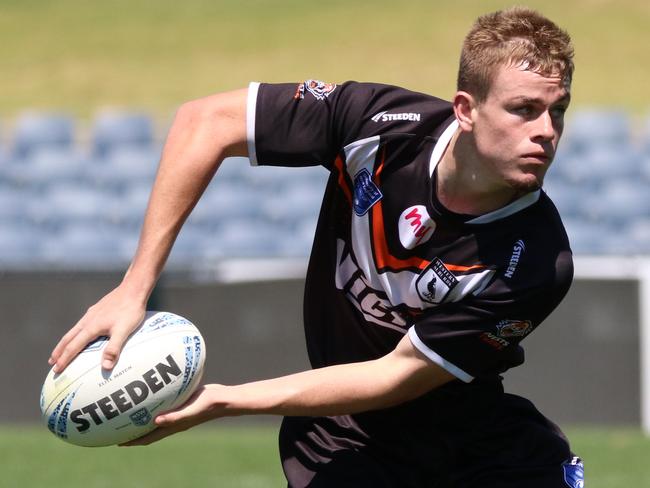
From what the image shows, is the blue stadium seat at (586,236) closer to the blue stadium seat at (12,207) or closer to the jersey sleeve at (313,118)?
the blue stadium seat at (12,207)

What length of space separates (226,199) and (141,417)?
8.53 meters

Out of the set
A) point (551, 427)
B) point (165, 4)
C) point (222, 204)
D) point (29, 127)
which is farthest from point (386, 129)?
point (165, 4)

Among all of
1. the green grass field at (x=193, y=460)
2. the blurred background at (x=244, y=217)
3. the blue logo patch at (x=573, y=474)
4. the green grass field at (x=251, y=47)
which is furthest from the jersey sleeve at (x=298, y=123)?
the green grass field at (x=251, y=47)

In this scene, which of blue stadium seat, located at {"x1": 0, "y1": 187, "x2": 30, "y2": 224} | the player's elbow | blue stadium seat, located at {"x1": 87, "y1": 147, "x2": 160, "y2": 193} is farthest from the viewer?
blue stadium seat, located at {"x1": 87, "y1": 147, "x2": 160, "y2": 193}

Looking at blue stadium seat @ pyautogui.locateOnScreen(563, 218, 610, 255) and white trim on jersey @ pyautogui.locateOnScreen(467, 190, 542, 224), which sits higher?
white trim on jersey @ pyautogui.locateOnScreen(467, 190, 542, 224)

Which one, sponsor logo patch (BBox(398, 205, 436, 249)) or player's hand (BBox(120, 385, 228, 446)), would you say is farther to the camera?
sponsor logo patch (BBox(398, 205, 436, 249))

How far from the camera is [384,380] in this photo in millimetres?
3836

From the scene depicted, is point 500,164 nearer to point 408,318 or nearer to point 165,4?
point 408,318

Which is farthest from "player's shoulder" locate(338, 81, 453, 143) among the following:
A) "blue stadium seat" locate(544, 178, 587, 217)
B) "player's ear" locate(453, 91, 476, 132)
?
"blue stadium seat" locate(544, 178, 587, 217)

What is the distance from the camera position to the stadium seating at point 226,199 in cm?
1188

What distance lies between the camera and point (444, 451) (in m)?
4.15

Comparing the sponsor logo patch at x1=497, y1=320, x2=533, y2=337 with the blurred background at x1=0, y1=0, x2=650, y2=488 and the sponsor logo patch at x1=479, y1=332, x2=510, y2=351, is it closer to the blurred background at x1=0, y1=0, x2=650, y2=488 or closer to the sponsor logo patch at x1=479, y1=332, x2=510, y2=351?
the sponsor logo patch at x1=479, y1=332, x2=510, y2=351

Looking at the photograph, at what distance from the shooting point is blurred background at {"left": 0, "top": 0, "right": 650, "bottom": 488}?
28.2 ft

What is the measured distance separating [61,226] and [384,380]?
9.03m
